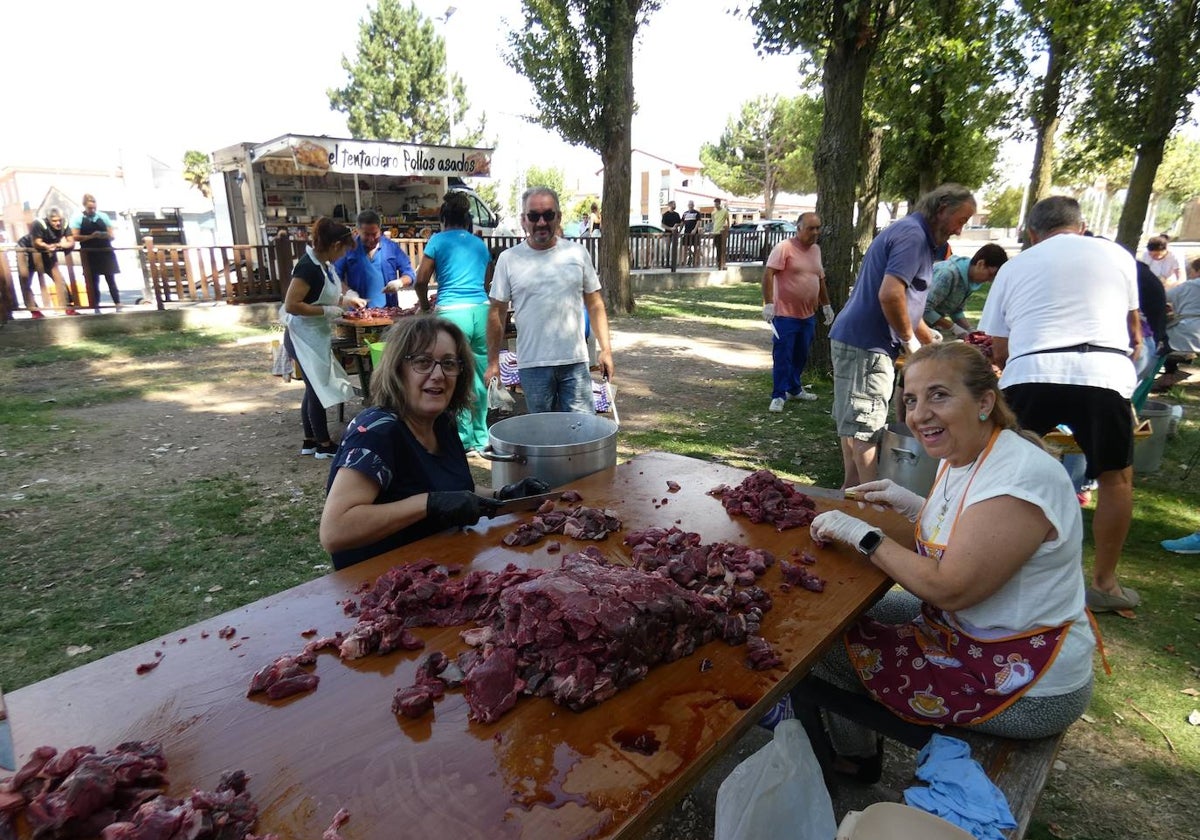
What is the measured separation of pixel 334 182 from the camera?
66.4ft

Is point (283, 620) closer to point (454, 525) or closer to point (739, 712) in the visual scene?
point (454, 525)

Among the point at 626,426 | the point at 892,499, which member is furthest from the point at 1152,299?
the point at 626,426

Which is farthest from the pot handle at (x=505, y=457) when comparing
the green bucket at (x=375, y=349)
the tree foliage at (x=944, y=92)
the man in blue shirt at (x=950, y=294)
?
the tree foliage at (x=944, y=92)

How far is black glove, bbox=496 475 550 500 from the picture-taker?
276cm

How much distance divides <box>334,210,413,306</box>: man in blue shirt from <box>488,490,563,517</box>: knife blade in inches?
215

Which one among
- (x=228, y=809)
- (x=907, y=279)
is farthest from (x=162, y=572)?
(x=907, y=279)

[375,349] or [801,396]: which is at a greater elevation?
[375,349]

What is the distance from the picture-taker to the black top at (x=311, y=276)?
585 centimetres

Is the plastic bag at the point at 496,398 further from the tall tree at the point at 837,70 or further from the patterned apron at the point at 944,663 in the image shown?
the tall tree at the point at 837,70

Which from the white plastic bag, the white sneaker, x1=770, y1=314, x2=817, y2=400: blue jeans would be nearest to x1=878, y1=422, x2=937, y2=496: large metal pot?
the white plastic bag

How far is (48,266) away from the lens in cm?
1208

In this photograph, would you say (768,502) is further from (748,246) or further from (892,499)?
(748,246)

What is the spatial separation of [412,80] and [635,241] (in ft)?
87.8

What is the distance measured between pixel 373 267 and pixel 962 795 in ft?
24.0
